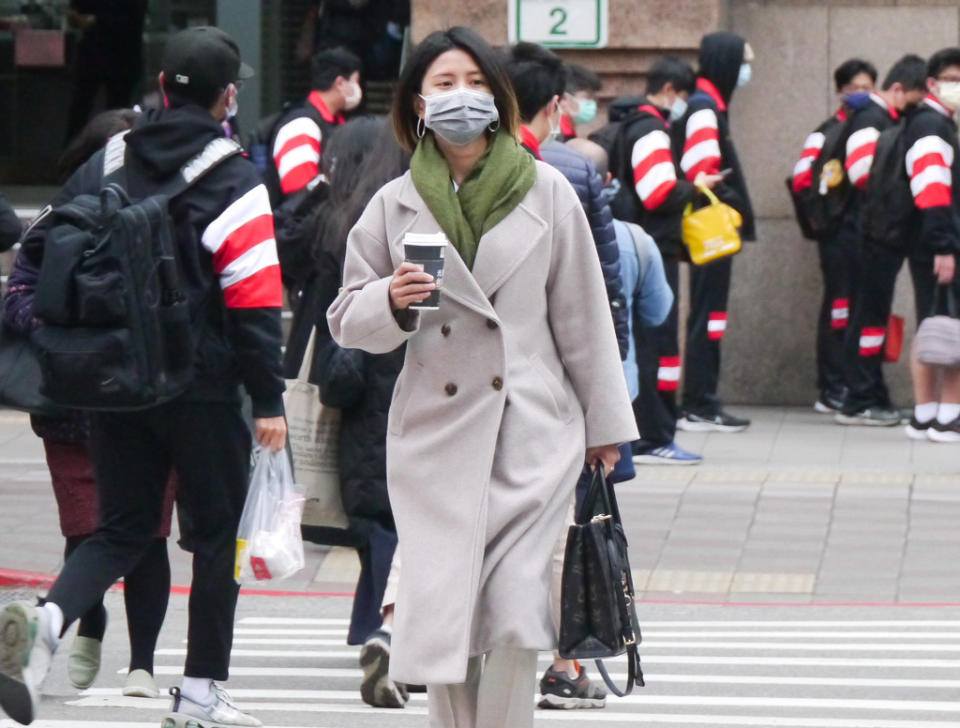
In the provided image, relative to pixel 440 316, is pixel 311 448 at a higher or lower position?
lower

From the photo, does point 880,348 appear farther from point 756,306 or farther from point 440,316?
point 440,316

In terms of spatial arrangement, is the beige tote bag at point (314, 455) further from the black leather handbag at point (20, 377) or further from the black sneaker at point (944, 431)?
the black sneaker at point (944, 431)

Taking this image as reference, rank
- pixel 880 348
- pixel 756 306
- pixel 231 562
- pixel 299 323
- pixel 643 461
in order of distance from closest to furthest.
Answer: pixel 231 562 < pixel 299 323 < pixel 643 461 < pixel 880 348 < pixel 756 306

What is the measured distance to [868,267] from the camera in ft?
38.7

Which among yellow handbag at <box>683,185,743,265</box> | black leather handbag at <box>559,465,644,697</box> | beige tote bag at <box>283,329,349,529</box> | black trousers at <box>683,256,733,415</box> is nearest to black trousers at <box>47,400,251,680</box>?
beige tote bag at <box>283,329,349,529</box>

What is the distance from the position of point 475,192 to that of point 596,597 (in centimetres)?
93

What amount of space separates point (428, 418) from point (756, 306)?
28.4 feet

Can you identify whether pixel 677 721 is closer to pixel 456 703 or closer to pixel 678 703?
pixel 678 703

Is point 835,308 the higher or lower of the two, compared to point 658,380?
higher

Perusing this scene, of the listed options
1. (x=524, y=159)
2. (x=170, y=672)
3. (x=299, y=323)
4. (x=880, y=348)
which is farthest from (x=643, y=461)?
(x=524, y=159)

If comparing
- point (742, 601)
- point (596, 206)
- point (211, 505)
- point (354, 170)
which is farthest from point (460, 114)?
point (742, 601)

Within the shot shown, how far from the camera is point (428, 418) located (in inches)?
178

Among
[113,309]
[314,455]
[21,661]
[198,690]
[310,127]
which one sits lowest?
[198,690]

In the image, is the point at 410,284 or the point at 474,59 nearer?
the point at 410,284
